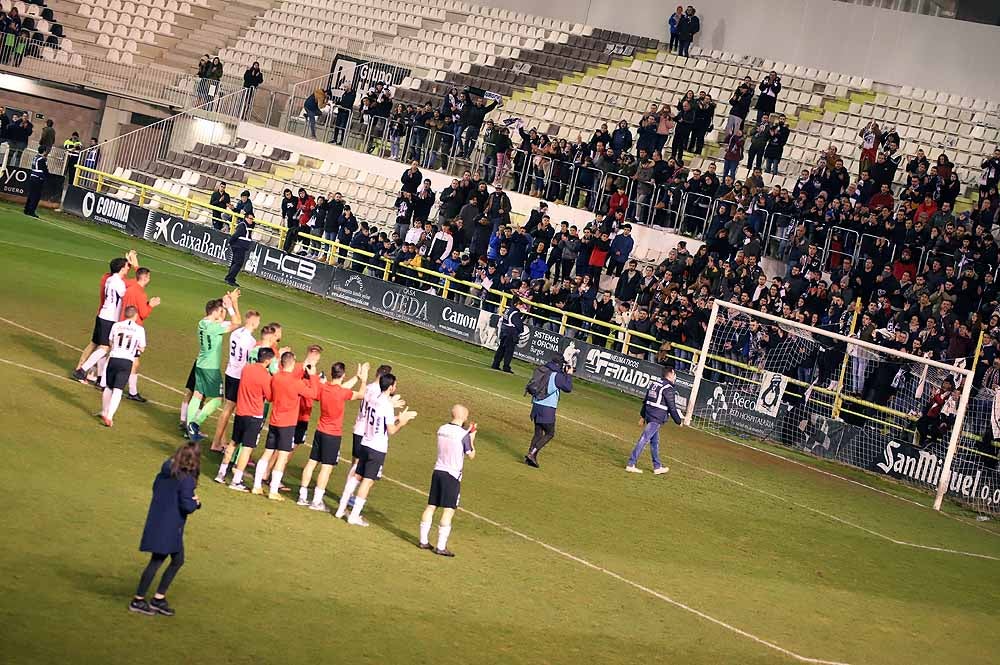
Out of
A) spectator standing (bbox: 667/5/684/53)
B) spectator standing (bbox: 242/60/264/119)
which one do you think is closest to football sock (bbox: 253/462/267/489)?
spectator standing (bbox: 667/5/684/53)

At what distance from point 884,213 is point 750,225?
3327 mm

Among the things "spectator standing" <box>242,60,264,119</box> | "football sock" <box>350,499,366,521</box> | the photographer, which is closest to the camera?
"football sock" <box>350,499,366,521</box>

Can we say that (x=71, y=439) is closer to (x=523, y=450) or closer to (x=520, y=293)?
(x=523, y=450)

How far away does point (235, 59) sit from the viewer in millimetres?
52094

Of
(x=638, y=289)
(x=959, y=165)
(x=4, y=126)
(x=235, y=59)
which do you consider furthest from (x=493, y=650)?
(x=235, y=59)

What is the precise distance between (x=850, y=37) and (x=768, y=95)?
623 centimetres

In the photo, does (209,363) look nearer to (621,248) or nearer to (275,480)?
(275,480)

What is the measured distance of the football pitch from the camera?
1250 centimetres

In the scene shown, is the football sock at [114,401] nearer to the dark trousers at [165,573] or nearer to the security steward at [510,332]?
the dark trousers at [165,573]

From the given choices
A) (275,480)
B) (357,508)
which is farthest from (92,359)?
(357,508)

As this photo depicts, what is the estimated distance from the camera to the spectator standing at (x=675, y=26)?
4472 centimetres

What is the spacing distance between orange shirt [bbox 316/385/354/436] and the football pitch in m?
1.13

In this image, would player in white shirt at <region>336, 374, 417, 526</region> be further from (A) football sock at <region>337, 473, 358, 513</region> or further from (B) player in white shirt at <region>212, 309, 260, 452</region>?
(B) player in white shirt at <region>212, 309, 260, 452</region>

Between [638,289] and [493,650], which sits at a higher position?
[638,289]
